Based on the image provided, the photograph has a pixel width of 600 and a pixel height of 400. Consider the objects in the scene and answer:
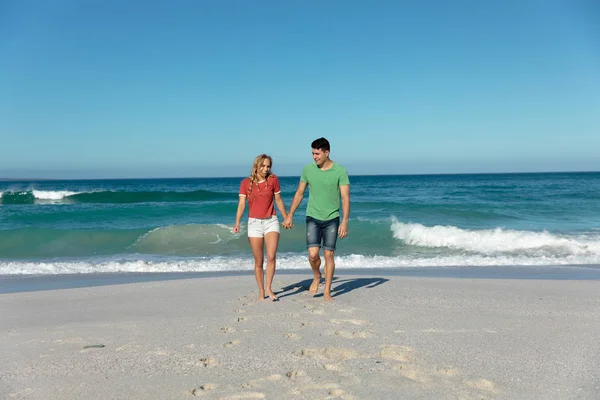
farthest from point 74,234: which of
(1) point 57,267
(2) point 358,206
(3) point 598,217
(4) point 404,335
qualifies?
(3) point 598,217

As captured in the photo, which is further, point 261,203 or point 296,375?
point 261,203

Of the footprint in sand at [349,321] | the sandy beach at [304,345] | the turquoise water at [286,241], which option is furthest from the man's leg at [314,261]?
the turquoise water at [286,241]

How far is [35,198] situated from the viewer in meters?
40.7

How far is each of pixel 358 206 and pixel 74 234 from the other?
52.3 ft

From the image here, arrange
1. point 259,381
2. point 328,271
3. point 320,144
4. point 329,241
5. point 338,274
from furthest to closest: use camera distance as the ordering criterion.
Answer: point 338,274
point 328,271
point 329,241
point 320,144
point 259,381

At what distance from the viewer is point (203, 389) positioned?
3.36 meters

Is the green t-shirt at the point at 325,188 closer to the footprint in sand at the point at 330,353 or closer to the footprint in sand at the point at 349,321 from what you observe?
the footprint in sand at the point at 349,321

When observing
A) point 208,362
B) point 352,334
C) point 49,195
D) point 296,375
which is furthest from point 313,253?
point 49,195

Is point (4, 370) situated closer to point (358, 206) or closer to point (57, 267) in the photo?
point (57, 267)

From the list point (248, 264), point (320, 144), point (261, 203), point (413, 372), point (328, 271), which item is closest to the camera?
point (413, 372)

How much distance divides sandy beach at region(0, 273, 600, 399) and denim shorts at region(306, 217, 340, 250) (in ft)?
2.26

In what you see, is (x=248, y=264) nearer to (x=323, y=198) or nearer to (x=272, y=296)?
(x=272, y=296)

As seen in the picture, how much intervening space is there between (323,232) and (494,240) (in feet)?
33.6

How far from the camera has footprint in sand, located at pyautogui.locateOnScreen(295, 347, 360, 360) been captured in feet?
13.1
